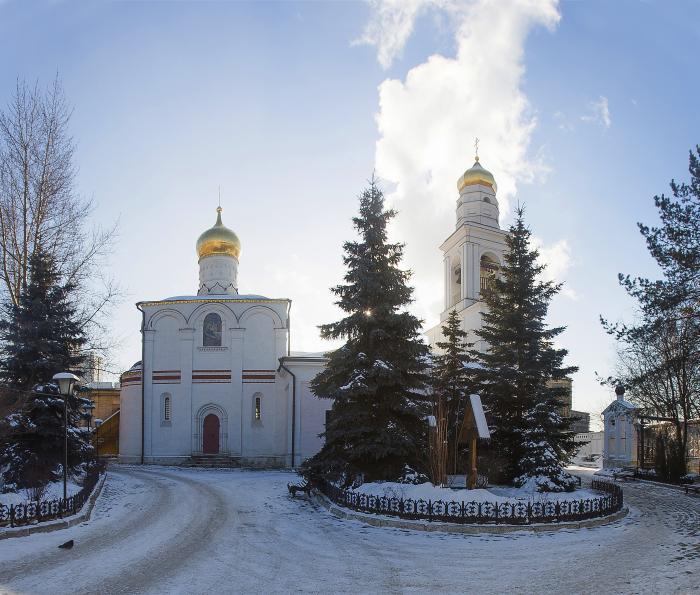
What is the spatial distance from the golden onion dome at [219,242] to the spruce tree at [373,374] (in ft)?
60.5

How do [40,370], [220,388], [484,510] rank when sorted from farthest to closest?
[220,388], [40,370], [484,510]

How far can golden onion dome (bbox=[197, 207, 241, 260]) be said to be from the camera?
3503 cm

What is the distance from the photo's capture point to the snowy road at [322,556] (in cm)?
873

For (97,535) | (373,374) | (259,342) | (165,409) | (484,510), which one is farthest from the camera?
(259,342)

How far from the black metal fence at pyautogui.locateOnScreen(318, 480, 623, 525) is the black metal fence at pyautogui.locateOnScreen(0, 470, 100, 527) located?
6.22 m

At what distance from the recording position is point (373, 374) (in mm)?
16453

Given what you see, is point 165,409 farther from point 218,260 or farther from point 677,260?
point 677,260

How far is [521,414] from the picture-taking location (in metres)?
19.6

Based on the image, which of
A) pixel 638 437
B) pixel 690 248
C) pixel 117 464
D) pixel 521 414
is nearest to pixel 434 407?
pixel 521 414

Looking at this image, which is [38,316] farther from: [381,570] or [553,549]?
[553,549]

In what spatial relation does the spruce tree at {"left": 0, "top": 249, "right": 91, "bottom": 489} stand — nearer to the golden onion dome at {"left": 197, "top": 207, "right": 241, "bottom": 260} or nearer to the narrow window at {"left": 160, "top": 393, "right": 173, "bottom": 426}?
the narrow window at {"left": 160, "top": 393, "right": 173, "bottom": 426}

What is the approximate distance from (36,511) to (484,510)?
9.17 metres

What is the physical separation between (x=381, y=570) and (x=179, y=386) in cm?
2388

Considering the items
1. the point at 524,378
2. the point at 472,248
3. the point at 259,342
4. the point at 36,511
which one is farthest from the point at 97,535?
the point at 472,248
